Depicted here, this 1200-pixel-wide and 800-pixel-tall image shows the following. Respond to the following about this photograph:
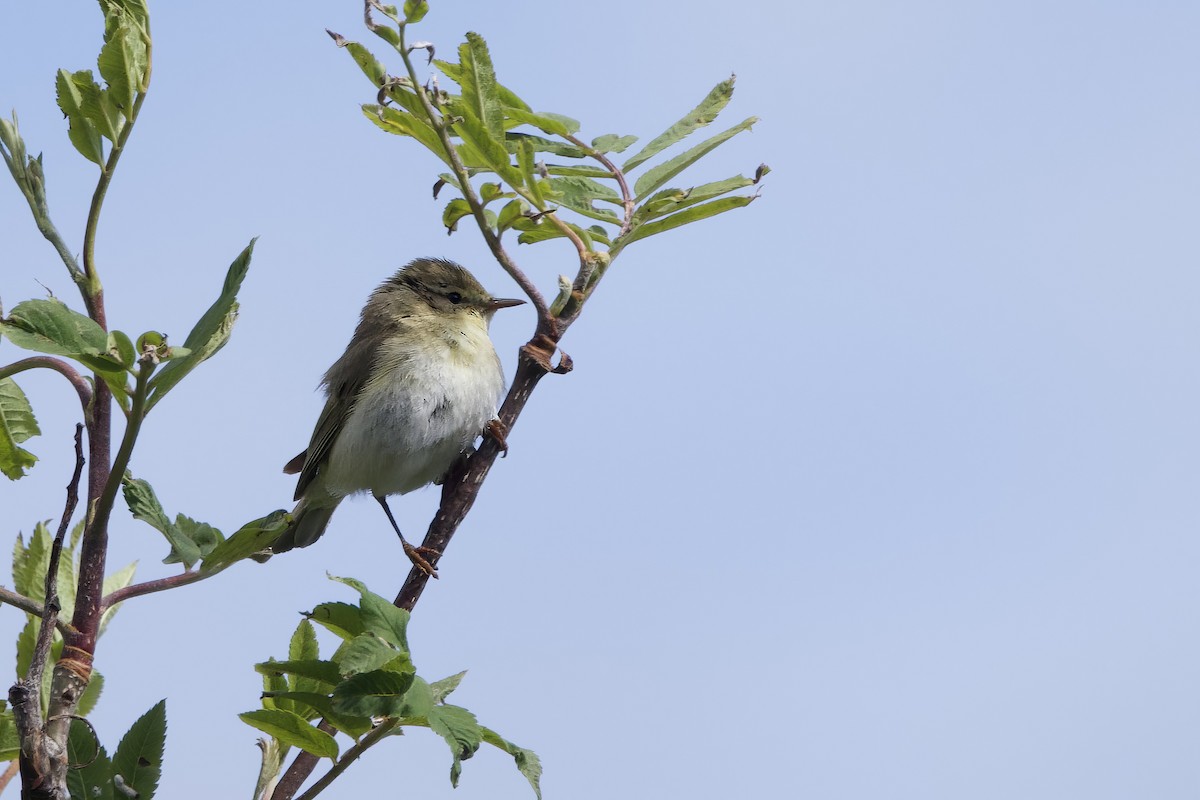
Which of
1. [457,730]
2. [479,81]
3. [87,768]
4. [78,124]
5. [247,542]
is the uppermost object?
[479,81]

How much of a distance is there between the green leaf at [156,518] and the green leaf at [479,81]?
33.8 inches

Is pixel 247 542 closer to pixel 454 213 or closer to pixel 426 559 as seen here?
pixel 426 559

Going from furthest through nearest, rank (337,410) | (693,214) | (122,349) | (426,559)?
(337,410)
(426,559)
(693,214)
(122,349)

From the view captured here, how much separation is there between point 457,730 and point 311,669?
0.81 ft

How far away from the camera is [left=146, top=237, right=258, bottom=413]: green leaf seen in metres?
1.70

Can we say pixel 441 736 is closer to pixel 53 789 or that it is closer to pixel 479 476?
pixel 53 789

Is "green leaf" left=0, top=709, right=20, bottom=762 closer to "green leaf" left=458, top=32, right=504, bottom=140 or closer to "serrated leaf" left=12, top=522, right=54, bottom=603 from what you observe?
"serrated leaf" left=12, top=522, right=54, bottom=603

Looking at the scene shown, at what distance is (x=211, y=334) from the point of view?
1711 millimetres

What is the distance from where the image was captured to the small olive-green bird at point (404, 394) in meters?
5.43

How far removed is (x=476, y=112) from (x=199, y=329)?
2.38 feet

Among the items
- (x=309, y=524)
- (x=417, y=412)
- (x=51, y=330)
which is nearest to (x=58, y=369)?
(x=51, y=330)

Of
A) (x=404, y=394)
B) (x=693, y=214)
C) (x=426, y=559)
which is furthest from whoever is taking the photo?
(x=404, y=394)

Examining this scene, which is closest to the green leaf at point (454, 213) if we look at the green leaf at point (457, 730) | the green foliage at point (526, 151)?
the green foliage at point (526, 151)

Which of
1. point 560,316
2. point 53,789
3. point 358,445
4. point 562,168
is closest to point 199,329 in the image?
point 53,789
